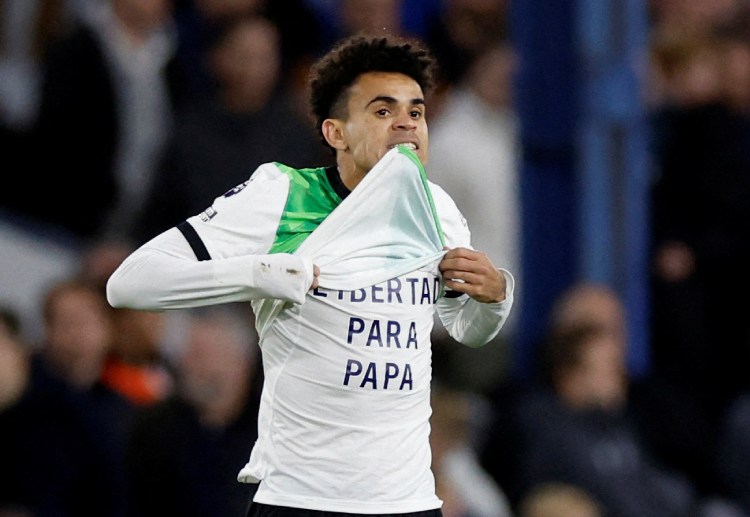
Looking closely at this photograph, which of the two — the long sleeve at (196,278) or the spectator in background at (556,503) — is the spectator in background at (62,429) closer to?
the spectator in background at (556,503)

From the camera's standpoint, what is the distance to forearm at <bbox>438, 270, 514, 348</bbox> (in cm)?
416

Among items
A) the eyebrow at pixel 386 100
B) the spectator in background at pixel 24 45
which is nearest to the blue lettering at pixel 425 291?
the eyebrow at pixel 386 100

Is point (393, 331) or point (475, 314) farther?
point (475, 314)

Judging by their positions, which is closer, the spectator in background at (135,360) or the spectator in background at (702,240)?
the spectator in background at (135,360)

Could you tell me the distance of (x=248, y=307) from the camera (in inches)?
293

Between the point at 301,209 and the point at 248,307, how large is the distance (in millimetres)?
3423

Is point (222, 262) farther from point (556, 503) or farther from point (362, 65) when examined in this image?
point (556, 503)

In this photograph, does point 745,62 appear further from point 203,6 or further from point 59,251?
point 59,251

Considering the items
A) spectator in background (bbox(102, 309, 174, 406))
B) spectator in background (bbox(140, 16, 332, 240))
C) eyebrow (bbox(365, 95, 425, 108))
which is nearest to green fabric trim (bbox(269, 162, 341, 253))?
eyebrow (bbox(365, 95, 425, 108))

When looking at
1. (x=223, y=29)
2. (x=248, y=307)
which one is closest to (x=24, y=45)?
(x=223, y=29)

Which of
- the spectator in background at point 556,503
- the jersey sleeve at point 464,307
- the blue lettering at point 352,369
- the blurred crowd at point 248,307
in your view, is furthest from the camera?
the spectator in background at point 556,503

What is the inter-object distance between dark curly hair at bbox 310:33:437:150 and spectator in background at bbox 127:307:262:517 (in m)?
2.19

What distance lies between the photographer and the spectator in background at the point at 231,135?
705 cm

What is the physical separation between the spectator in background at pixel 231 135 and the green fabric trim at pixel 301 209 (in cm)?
293
